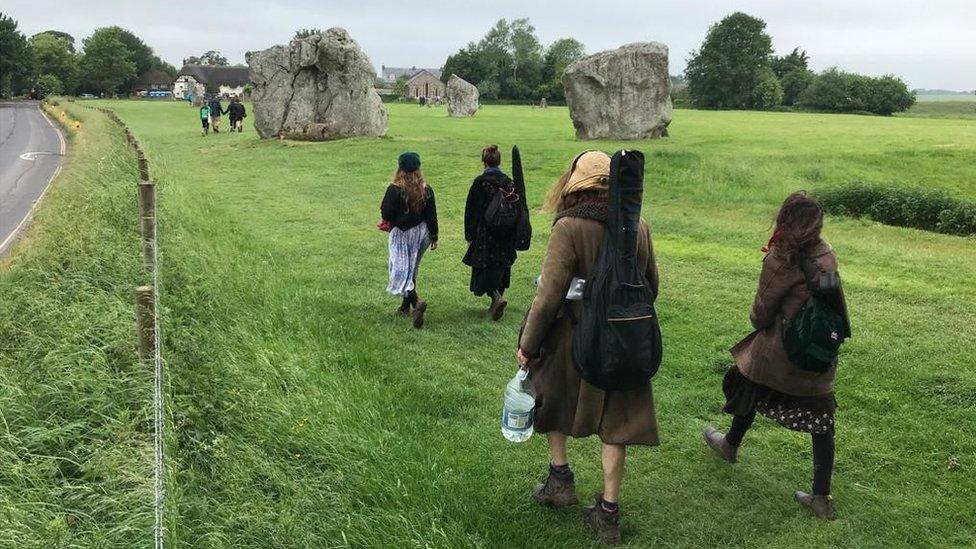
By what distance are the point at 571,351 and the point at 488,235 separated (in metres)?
3.72

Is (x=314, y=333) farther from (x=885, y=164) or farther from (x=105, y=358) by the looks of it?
(x=885, y=164)

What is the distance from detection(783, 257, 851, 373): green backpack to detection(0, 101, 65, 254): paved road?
11907 mm

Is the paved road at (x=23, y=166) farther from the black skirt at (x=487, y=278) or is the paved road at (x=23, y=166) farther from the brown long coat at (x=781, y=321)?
the brown long coat at (x=781, y=321)

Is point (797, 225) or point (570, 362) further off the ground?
point (797, 225)

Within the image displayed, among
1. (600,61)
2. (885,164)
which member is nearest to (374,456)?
(885,164)

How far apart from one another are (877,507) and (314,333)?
489 centimetres

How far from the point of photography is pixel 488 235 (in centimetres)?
748

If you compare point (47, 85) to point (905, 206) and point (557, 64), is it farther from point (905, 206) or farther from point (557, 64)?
point (905, 206)

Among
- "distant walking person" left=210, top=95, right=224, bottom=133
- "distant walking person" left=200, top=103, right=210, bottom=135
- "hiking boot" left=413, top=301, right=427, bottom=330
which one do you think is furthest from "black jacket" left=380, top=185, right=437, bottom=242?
"distant walking person" left=210, top=95, right=224, bottom=133

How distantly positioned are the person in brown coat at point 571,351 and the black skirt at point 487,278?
355cm

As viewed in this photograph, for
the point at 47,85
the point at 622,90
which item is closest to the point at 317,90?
the point at 622,90

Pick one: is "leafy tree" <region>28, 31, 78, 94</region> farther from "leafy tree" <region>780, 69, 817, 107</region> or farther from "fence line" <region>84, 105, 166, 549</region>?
"fence line" <region>84, 105, 166, 549</region>

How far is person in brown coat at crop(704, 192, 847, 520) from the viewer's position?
401 centimetres

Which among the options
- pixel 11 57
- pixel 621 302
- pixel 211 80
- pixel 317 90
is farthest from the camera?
pixel 211 80
